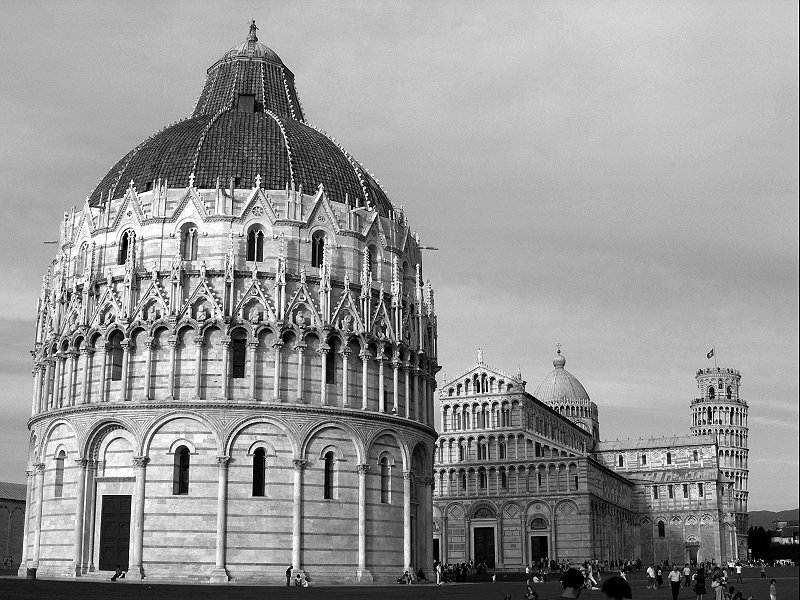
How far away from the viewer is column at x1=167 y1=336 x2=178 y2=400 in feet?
158

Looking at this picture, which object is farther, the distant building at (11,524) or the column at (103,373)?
the distant building at (11,524)

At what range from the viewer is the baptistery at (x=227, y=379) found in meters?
47.7

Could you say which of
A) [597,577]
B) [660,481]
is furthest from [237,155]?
[660,481]

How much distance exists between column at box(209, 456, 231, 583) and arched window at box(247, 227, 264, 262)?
1020 centimetres

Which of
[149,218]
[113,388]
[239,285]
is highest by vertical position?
[149,218]

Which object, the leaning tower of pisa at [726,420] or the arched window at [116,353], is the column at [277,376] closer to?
the arched window at [116,353]

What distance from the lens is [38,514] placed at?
50.6 metres

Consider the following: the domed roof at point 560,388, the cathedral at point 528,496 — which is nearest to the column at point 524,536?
the cathedral at point 528,496

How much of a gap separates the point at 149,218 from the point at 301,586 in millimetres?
19641

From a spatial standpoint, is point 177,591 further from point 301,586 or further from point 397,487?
point 397,487

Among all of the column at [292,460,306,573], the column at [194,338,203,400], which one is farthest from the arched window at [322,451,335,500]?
the column at [194,338,203,400]

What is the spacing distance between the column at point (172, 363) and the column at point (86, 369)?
440 cm

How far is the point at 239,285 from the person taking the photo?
50406mm

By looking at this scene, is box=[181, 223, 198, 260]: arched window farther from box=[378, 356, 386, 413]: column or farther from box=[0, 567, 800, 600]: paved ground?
box=[0, 567, 800, 600]: paved ground
